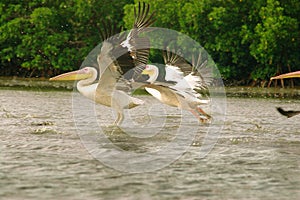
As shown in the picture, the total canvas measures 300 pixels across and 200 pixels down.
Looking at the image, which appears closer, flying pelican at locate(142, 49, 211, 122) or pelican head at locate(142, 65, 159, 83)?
flying pelican at locate(142, 49, 211, 122)

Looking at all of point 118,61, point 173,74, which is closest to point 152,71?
point 173,74

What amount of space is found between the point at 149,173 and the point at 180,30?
27.7m

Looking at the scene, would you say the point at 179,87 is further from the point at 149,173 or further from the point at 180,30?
the point at 180,30

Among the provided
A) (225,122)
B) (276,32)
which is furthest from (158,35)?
(225,122)

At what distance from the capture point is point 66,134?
982cm

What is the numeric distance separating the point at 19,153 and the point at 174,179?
2025 mm

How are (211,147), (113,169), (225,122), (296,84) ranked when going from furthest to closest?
(296,84) → (225,122) → (211,147) → (113,169)

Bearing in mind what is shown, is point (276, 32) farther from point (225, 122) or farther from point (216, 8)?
point (225, 122)

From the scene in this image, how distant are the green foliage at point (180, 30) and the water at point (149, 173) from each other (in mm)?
19675

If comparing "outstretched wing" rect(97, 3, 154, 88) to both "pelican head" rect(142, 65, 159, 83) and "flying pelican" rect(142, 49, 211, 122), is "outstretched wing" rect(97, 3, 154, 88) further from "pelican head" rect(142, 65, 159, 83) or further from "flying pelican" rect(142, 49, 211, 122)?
"pelican head" rect(142, 65, 159, 83)

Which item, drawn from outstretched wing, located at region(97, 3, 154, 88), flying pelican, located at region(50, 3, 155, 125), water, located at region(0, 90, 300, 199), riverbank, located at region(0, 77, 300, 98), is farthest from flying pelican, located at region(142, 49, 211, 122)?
riverbank, located at region(0, 77, 300, 98)

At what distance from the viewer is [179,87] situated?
1187 centimetres

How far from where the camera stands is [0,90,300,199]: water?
5.84 metres

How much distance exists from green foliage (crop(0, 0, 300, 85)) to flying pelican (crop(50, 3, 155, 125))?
62.3 ft
